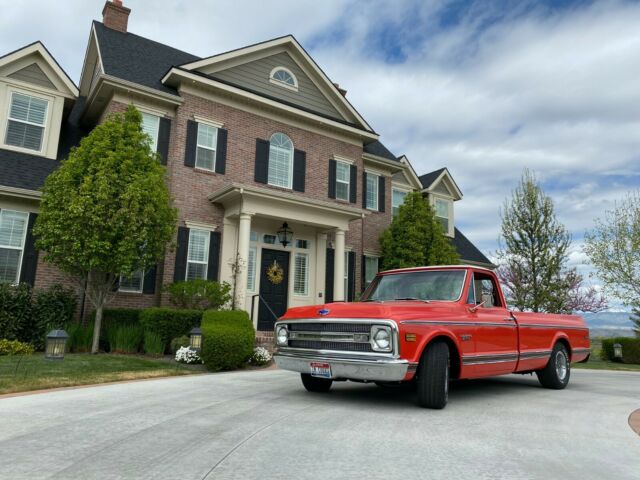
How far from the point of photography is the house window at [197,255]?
14086mm

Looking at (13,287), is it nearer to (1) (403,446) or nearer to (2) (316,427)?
(2) (316,427)

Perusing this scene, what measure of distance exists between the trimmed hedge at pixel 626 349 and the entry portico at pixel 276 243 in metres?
10.6

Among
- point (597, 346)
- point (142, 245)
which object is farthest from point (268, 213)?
point (597, 346)

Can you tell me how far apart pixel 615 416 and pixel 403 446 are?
11.5 ft

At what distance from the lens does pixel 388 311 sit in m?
5.67

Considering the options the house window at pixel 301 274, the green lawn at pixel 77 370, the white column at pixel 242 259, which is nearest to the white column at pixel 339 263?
the house window at pixel 301 274

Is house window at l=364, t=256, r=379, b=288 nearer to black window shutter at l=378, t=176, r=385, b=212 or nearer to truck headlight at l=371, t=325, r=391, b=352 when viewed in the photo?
black window shutter at l=378, t=176, r=385, b=212

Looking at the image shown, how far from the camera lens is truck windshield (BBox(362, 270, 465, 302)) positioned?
6.76 metres

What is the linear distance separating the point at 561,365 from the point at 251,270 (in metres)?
9.21

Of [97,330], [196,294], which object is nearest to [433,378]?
[196,294]

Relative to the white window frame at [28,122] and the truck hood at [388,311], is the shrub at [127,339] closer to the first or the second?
the white window frame at [28,122]

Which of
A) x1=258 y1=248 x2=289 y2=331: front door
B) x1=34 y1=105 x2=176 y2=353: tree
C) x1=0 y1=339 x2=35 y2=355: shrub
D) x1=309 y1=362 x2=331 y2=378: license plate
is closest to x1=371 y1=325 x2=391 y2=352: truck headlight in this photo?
x1=309 y1=362 x2=331 y2=378: license plate

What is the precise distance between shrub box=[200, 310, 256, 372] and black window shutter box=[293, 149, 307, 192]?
299 inches

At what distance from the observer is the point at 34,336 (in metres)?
11.7
